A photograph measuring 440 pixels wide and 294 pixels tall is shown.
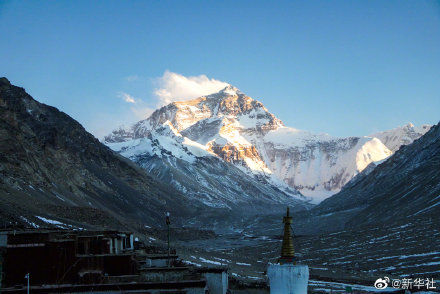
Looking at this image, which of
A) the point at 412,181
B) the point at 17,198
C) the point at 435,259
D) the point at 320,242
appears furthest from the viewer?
the point at 412,181

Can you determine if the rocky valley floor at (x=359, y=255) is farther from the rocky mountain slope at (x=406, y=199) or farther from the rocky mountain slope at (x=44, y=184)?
the rocky mountain slope at (x=44, y=184)

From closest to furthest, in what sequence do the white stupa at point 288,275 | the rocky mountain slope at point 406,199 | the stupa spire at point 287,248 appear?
the white stupa at point 288,275 < the stupa spire at point 287,248 < the rocky mountain slope at point 406,199

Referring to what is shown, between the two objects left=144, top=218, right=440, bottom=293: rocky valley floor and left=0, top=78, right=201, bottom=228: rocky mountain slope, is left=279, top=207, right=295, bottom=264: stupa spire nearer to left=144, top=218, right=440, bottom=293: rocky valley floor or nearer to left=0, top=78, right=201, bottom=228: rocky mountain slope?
left=144, top=218, right=440, bottom=293: rocky valley floor

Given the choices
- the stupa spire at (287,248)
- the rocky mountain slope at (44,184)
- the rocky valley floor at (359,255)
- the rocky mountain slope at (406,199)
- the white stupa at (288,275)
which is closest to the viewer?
the white stupa at (288,275)

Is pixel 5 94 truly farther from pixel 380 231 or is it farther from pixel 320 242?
pixel 380 231

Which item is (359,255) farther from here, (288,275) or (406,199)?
(288,275)

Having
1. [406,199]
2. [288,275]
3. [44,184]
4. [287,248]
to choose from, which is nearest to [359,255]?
[406,199]

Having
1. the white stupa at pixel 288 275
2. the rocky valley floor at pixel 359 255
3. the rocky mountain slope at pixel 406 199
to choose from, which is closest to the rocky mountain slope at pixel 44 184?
the rocky valley floor at pixel 359 255

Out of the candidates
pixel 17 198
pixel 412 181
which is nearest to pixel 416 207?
pixel 412 181

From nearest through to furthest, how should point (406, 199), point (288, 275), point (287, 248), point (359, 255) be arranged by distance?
point (288, 275) → point (287, 248) → point (359, 255) → point (406, 199)
